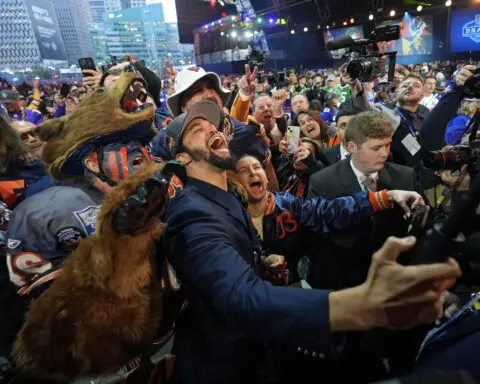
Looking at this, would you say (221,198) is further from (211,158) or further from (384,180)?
(384,180)

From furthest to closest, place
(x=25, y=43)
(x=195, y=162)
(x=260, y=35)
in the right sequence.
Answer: (x=25, y=43) < (x=260, y=35) < (x=195, y=162)

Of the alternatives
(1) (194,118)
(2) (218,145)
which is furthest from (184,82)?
(2) (218,145)

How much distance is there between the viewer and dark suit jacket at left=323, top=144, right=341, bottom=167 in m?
3.65

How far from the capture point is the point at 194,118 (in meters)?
1.75

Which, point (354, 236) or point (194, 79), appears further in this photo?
point (194, 79)

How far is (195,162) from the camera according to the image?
5.53 feet

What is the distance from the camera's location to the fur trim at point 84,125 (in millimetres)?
1814

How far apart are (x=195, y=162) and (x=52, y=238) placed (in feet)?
2.94

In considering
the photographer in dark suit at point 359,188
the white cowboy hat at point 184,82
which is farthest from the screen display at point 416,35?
the photographer in dark suit at point 359,188

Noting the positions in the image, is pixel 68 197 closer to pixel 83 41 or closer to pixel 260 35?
pixel 260 35

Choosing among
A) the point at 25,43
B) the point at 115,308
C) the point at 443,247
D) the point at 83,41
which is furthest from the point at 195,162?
the point at 83,41

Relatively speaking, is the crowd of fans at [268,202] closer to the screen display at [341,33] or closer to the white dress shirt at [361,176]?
the white dress shirt at [361,176]

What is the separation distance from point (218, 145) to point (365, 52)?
123 inches

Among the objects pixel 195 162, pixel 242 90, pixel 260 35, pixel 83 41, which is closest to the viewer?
pixel 195 162
